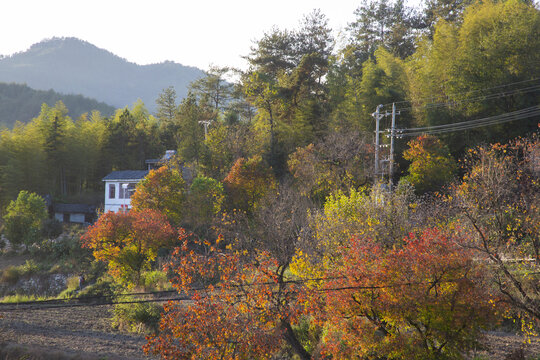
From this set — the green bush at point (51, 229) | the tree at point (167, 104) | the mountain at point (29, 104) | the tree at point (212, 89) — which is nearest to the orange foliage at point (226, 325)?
the green bush at point (51, 229)

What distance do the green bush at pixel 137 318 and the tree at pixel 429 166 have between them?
16027 mm

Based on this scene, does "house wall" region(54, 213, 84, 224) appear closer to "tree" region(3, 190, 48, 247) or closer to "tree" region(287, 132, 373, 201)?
"tree" region(3, 190, 48, 247)

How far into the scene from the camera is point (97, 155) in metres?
43.2

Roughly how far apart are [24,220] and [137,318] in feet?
71.8

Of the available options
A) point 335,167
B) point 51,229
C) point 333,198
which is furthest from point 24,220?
point 333,198

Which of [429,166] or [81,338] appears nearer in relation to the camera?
[81,338]

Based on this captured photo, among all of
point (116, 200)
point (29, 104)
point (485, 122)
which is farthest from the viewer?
point (29, 104)

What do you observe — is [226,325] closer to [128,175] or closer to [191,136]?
[191,136]

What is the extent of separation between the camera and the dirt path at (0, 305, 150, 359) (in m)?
12.9

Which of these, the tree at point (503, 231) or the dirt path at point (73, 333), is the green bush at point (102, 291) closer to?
the dirt path at point (73, 333)

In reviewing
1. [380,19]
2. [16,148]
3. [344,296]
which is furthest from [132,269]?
[380,19]

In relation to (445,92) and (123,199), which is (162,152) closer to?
(123,199)

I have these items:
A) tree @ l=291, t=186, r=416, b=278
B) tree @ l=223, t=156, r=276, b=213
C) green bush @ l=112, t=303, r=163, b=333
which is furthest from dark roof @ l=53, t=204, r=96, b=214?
tree @ l=291, t=186, r=416, b=278

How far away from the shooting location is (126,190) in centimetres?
3738
